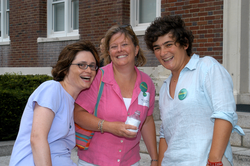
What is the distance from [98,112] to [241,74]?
4452mm

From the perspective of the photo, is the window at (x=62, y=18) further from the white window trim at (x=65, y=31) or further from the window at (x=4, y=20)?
the window at (x=4, y=20)

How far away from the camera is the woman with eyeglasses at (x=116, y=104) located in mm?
2705

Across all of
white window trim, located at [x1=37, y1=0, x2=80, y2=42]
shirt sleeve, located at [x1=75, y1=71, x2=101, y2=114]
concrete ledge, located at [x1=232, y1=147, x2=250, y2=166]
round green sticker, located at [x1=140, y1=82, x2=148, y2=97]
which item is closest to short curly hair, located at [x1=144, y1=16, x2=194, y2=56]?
round green sticker, located at [x1=140, y1=82, x2=148, y2=97]

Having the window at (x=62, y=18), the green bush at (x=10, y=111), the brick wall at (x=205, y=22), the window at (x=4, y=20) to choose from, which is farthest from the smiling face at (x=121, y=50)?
the window at (x=4, y=20)

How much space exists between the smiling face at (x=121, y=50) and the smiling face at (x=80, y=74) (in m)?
0.35

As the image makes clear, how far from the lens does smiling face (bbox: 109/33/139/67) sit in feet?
9.32

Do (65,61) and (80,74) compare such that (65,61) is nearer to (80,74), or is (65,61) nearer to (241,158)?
(80,74)

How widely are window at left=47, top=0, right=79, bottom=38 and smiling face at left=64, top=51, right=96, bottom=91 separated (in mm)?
8366

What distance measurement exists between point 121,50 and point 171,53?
546 mm

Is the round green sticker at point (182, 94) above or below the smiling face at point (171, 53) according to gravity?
below

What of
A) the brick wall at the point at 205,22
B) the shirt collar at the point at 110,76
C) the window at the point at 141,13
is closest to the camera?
the shirt collar at the point at 110,76

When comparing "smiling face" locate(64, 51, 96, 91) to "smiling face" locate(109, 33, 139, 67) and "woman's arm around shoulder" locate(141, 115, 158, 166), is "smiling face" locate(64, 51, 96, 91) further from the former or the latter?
"woman's arm around shoulder" locate(141, 115, 158, 166)

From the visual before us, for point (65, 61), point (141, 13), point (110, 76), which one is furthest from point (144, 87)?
point (141, 13)

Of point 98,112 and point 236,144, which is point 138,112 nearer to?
point 98,112
